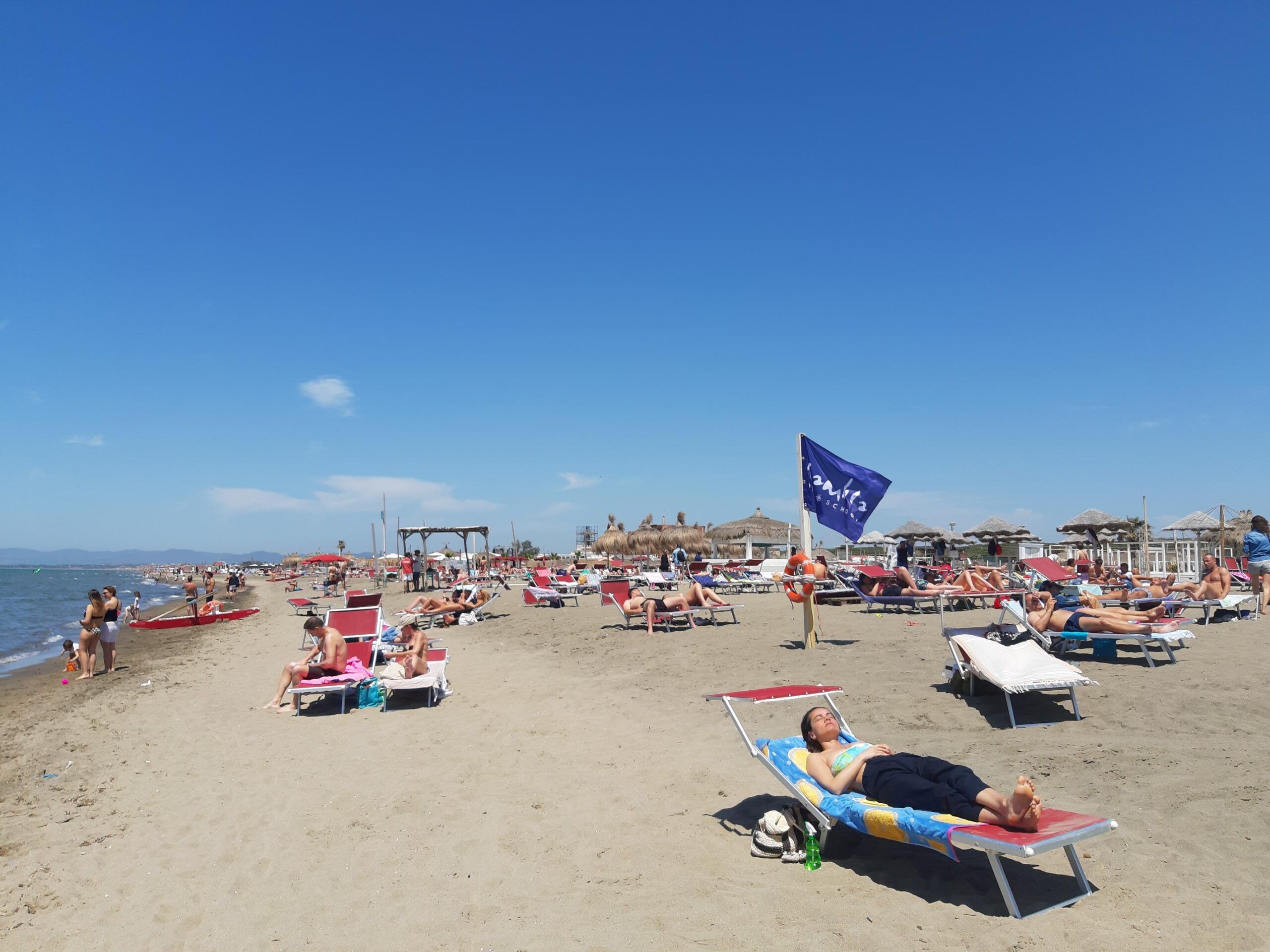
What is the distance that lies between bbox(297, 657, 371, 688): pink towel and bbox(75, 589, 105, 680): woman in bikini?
5.13 metres

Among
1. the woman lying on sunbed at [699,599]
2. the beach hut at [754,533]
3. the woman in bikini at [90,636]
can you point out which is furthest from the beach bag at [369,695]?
the beach hut at [754,533]

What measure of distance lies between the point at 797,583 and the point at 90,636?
392 inches

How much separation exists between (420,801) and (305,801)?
0.76m

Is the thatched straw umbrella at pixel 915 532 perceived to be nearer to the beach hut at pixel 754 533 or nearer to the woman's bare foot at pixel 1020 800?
→ the beach hut at pixel 754 533

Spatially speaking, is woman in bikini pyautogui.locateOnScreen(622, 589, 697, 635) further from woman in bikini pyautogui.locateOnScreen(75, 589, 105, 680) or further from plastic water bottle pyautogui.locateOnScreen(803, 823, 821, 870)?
woman in bikini pyautogui.locateOnScreen(75, 589, 105, 680)

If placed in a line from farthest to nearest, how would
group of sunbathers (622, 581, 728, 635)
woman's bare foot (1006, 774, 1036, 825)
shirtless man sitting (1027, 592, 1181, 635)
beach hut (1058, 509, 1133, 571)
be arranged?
beach hut (1058, 509, 1133, 571)
group of sunbathers (622, 581, 728, 635)
shirtless man sitting (1027, 592, 1181, 635)
woman's bare foot (1006, 774, 1036, 825)

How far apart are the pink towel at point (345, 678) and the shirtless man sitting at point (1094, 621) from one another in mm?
6532

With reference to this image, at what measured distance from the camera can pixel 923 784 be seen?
3.37 metres

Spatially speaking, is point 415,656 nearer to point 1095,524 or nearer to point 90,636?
point 90,636

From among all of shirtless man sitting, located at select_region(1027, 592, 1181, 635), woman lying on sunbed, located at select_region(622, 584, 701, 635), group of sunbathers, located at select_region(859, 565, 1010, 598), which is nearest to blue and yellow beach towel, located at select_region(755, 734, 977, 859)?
shirtless man sitting, located at select_region(1027, 592, 1181, 635)

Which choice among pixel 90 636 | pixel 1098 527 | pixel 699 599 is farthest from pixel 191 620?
pixel 1098 527

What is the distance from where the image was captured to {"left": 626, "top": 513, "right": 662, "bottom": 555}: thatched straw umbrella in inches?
1390

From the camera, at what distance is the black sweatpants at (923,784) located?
10.6 feet

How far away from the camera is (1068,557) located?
28547 mm
